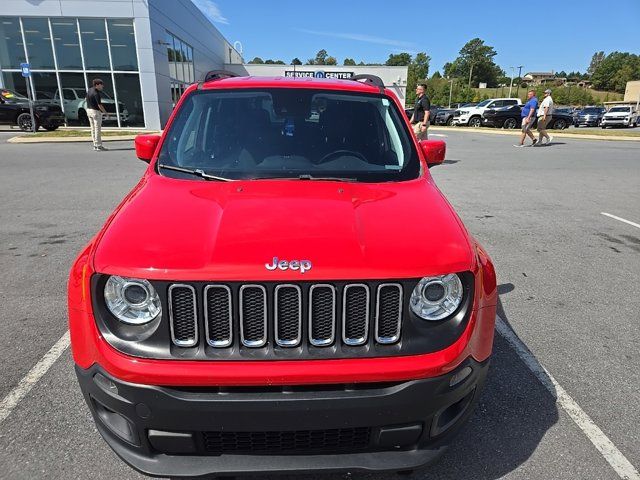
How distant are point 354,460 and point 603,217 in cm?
728

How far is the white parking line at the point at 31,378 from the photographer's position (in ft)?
8.90

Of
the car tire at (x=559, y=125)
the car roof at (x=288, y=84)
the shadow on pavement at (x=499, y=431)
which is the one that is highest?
the car roof at (x=288, y=84)

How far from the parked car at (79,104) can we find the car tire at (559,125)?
2728 centimetres

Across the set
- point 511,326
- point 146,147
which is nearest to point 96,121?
point 146,147

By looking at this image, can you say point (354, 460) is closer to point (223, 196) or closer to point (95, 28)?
point (223, 196)

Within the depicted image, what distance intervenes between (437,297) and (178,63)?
3044 centimetres

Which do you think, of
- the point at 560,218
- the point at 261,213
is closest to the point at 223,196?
the point at 261,213

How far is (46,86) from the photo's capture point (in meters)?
22.8

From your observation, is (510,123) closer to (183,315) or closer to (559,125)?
(559,125)

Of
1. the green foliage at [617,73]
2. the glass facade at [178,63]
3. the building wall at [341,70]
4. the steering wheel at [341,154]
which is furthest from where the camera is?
the green foliage at [617,73]

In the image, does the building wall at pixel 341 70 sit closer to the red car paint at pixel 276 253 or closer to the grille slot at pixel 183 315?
the red car paint at pixel 276 253

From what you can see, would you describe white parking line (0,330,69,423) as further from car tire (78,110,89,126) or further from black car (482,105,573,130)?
black car (482,105,573,130)

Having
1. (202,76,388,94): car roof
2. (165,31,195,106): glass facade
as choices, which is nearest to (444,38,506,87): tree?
(165,31,195,106): glass facade

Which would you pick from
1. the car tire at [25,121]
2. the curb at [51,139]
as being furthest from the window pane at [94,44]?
the curb at [51,139]
